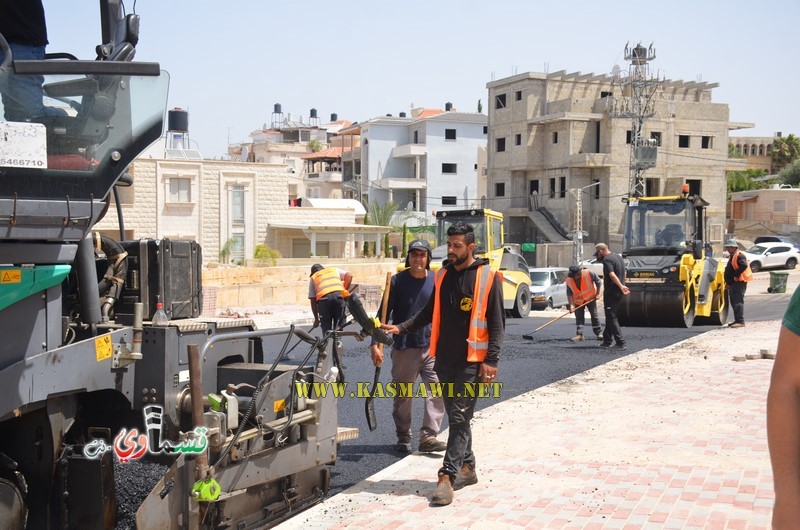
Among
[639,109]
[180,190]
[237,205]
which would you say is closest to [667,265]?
[180,190]

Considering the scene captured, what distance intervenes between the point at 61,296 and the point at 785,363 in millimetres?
3631

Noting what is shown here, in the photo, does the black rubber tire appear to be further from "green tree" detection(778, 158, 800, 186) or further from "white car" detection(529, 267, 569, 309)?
"green tree" detection(778, 158, 800, 186)

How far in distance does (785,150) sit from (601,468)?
8203cm

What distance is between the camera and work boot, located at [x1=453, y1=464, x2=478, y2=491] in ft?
20.3

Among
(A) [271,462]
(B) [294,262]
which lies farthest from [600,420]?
(B) [294,262]

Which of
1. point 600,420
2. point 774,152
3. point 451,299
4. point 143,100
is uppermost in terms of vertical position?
point 774,152

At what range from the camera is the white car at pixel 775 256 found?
39134 mm

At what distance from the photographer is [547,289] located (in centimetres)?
2645

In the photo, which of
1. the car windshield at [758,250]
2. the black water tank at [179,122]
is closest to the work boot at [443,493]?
the car windshield at [758,250]

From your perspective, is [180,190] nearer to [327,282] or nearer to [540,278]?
[540,278]

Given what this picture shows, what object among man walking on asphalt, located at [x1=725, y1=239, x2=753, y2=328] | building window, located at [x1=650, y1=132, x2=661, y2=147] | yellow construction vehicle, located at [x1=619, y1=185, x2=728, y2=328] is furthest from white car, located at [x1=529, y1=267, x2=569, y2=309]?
building window, located at [x1=650, y1=132, x2=661, y2=147]

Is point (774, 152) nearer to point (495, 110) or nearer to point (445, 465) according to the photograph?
point (495, 110)

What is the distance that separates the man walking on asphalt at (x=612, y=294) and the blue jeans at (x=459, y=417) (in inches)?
309

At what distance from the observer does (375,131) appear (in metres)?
65.8
